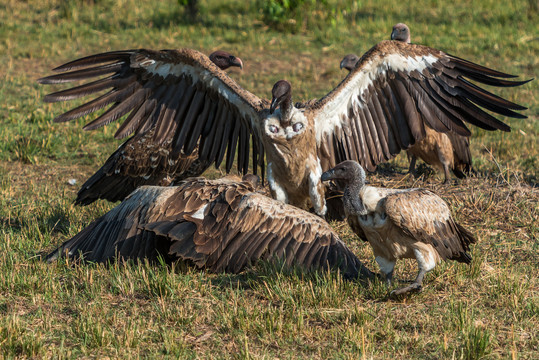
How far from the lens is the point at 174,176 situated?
7.01 m

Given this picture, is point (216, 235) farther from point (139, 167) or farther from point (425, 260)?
point (139, 167)

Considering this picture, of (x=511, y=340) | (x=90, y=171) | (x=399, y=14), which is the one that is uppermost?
(x=399, y=14)

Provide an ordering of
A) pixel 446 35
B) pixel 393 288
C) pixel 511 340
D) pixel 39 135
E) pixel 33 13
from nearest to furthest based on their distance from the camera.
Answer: pixel 511 340
pixel 393 288
pixel 39 135
pixel 446 35
pixel 33 13

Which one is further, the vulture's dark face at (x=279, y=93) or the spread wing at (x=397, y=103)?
the spread wing at (x=397, y=103)

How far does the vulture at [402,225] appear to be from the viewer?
14.2 ft

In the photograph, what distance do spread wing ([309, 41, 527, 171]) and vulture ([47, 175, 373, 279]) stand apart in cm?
111

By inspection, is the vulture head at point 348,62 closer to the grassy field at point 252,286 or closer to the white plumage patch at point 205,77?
the grassy field at point 252,286

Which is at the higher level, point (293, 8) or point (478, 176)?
point (293, 8)

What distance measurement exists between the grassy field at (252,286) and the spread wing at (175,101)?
1.03m

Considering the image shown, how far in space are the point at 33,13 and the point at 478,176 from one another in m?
10.1

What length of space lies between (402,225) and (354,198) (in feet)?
1.30

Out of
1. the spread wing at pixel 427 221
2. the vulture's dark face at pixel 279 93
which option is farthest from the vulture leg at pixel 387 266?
the vulture's dark face at pixel 279 93

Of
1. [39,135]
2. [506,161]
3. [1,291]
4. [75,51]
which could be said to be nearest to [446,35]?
[506,161]

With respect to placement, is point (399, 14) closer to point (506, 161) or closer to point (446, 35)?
point (446, 35)
